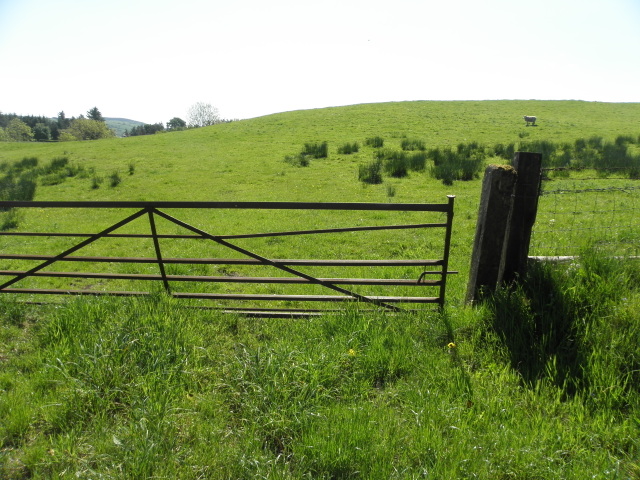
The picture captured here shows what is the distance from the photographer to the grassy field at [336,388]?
271 cm

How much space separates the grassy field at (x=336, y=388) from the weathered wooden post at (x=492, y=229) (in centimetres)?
27

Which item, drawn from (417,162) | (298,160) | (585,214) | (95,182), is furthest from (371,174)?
(95,182)

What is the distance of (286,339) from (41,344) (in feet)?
8.19

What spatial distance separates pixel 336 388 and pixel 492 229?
2.32 m

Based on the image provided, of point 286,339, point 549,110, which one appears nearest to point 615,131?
point 549,110

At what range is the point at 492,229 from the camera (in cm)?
425

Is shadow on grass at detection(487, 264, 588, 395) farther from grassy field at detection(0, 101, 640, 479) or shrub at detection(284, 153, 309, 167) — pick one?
shrub at detection(284, 153, 309, 167)

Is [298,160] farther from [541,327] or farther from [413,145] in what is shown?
[541,327]

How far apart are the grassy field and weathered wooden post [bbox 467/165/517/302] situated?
0.27m

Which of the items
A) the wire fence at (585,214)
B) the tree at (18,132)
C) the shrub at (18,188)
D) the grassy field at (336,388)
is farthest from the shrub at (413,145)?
the tree at (18,132)

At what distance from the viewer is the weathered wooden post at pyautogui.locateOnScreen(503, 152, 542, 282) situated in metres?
4.12

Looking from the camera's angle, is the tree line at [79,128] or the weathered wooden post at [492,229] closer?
the weathered wooden post at [492,229]

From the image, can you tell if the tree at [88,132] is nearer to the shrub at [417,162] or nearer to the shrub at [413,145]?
the shrub at [413,145]

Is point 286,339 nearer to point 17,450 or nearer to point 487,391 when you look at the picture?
point 487,391
